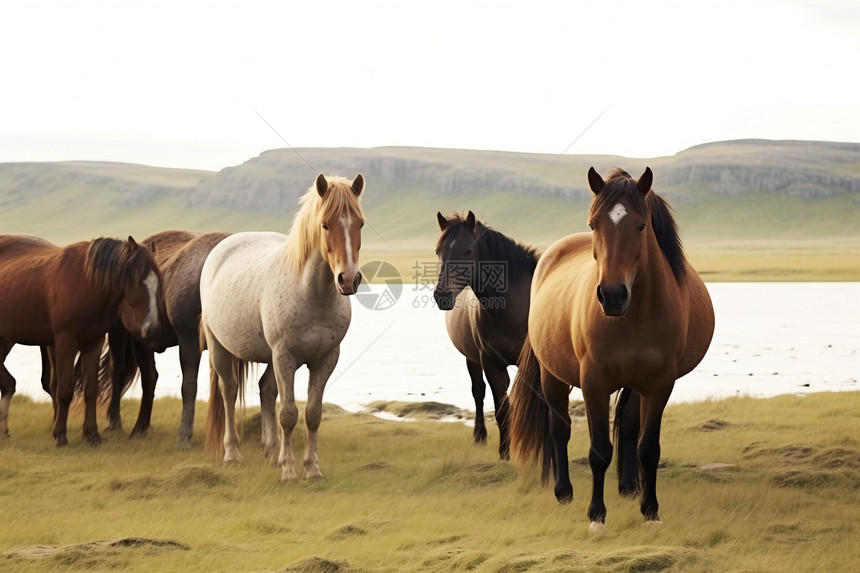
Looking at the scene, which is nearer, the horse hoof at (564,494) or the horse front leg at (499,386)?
the horse hoof at (564,494)

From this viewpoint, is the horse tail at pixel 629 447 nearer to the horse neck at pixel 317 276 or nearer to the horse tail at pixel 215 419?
the horse neck at pixel 317 276

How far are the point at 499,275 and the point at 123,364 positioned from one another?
4782 millimetres

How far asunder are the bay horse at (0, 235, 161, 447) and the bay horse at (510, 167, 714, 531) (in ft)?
15.5

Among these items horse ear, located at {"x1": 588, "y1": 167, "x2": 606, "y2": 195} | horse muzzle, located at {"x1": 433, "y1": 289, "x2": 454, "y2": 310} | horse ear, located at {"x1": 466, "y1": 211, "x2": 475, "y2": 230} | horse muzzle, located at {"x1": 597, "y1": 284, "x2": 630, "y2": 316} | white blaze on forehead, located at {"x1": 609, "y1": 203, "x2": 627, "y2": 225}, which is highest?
horse ear, located at {"x1": 588, "y1": 167, "x2": 606, "y2": 195}

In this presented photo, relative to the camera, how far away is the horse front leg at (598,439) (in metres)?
6.43

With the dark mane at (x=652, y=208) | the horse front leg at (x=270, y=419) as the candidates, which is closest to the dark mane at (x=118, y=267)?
the horse front leg at (x=270, y=419)

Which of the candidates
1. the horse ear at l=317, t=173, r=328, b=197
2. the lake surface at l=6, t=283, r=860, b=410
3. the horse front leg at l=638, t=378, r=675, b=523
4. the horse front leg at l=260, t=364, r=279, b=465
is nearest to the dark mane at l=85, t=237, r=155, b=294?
the lake surface at l=6, t=283, r=860, b=410

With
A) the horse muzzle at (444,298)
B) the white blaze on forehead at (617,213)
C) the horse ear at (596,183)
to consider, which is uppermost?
the horse ear at (596,183)

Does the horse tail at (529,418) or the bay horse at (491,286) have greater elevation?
the bay horse at (491,286)

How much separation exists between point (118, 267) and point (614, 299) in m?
6.43

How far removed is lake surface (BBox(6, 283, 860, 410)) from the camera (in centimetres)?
1434

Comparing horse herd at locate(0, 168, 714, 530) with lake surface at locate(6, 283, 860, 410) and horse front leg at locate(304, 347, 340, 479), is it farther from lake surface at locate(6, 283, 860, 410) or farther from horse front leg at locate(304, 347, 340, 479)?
lake surface at locate(6, 283, 860, 410)

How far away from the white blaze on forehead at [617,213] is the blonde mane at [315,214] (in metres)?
2.55

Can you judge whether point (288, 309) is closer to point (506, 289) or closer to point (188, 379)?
point (506, 289)
